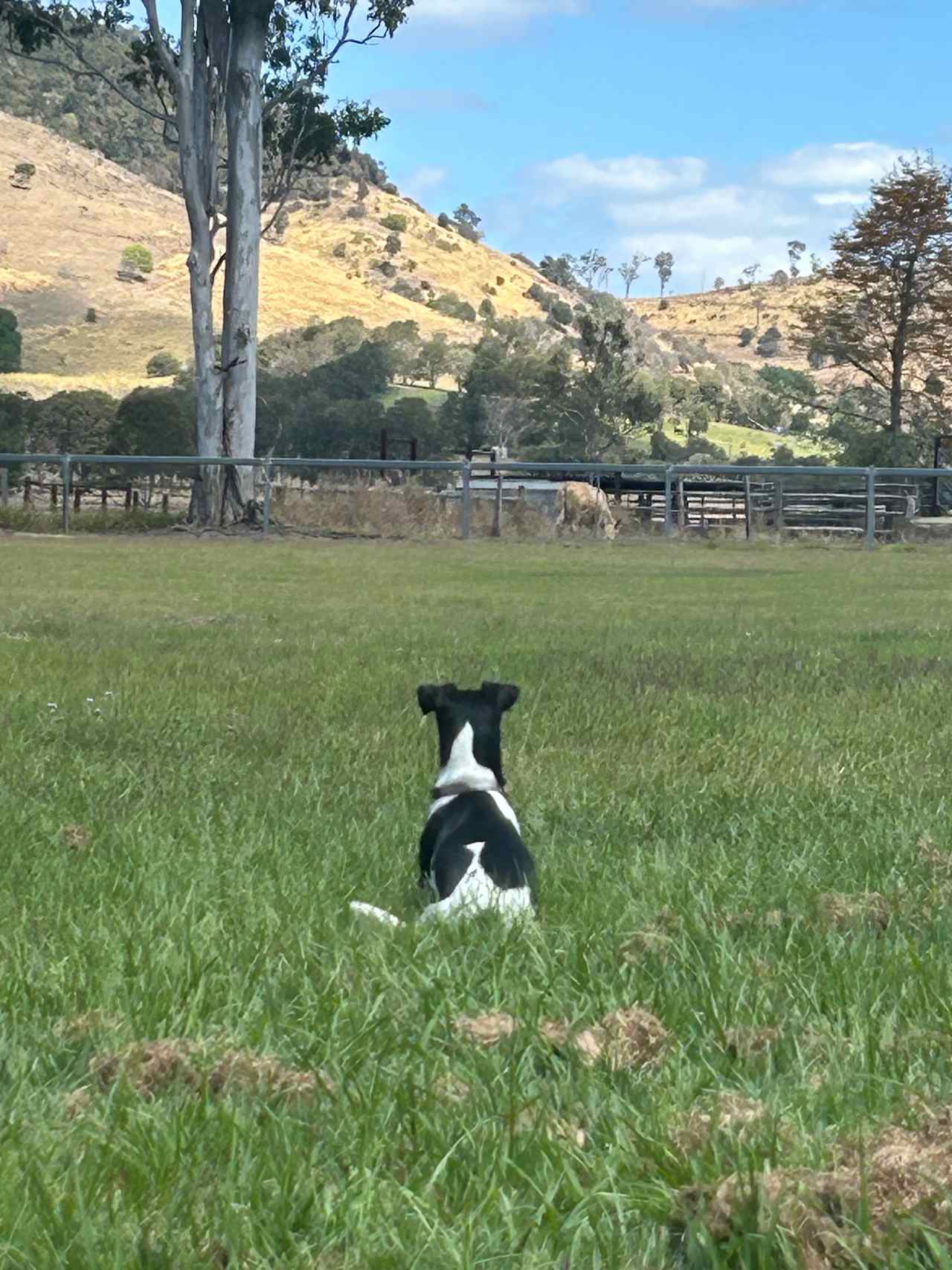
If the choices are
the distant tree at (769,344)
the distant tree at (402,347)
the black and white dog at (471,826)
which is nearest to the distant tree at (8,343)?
the distant tree at (402,347)

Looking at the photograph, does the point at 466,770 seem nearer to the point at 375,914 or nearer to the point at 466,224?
the point at 375,914

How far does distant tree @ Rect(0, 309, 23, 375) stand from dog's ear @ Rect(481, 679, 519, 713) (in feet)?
237

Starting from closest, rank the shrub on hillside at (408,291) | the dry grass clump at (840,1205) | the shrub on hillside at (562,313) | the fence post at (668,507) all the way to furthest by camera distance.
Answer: the dry grass clump at (840,1205) < the fence post at (668,507) < the shrub on hillside at (408,291) < the shrub on hillside at (562,313)

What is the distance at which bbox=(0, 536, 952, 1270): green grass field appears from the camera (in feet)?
6.84

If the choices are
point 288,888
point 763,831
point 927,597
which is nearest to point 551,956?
point 288,888

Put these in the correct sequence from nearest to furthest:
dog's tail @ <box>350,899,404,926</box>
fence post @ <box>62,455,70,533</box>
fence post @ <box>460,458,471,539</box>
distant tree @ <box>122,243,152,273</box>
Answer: dog's tail @ <box>350,899,404,926</box>
fence post @ <box>460,458,471,539</box>
fence post @ <box>62,455,70,533</box>
distant tree @ <box>122,243,152,273</box>

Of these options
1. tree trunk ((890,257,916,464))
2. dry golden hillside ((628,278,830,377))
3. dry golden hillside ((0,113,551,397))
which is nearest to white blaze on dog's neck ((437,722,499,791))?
tree trunk ((890,257,916,464))

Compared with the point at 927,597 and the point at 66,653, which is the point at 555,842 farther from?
the point at 927,597

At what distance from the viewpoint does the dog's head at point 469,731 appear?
424 centimetres

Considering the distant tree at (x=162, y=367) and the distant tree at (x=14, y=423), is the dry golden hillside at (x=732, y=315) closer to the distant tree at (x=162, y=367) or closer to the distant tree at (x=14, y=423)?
the distant tree at (x=162, y=367)

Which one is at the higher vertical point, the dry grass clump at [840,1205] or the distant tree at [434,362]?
the distant tree at [434,362]

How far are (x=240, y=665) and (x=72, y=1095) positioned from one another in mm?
6880

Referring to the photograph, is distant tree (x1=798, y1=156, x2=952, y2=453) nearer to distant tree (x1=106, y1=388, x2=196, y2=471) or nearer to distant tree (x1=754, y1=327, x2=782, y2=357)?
distant tree (x1=106, y1=388, x2=196, y2=471)

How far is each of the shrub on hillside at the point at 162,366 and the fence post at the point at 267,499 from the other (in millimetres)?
53616
